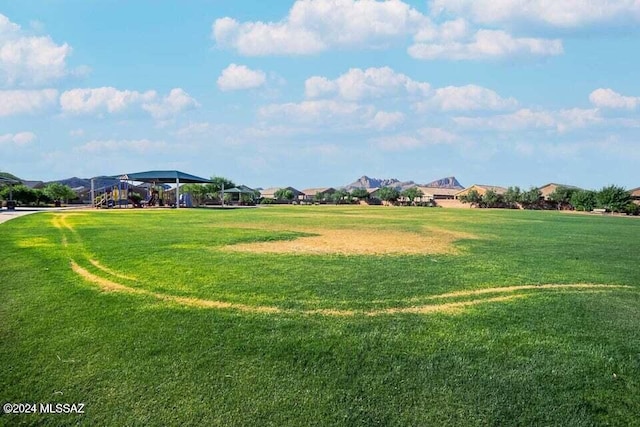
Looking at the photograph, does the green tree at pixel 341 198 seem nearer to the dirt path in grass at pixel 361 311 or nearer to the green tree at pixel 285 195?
the green tree at pixel 285 195

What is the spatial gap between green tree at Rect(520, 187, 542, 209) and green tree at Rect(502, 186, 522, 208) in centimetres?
68

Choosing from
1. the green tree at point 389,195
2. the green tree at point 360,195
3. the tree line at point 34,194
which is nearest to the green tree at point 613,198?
the green tree at point 389,195

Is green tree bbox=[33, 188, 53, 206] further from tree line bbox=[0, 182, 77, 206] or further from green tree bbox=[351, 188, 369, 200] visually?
green tree bbox=[351, 188, 369, 200]

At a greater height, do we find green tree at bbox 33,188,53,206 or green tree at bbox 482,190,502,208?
green tree at bbox 33,188,53,206

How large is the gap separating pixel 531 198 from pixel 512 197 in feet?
9.44

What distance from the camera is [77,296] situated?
22.7 feet

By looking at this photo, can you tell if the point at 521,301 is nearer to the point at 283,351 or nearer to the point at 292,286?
the point at 292,286

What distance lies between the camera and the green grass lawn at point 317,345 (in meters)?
3.99

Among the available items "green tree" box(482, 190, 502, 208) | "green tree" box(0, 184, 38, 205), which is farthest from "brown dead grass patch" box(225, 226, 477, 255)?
"green tree" box(482, 190, 502, 208)

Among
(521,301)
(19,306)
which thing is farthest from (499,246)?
(19,306)

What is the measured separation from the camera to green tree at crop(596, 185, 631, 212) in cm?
5597

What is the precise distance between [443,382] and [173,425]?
251 cm

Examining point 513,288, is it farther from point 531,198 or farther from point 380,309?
point 531,198

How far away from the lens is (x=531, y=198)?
71.3 metres
